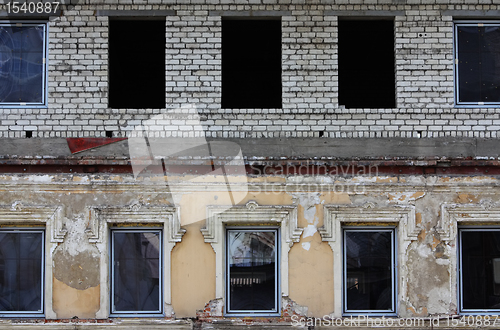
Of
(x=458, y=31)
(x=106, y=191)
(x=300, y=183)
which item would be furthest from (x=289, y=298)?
(x=458, y=31)

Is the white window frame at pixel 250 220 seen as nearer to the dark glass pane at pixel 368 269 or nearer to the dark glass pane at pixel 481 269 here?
the dark glass pane at pixel 368 269

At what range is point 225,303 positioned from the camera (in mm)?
7598

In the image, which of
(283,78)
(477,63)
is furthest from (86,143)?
(477,63)

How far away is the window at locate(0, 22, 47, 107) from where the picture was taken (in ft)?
26.0

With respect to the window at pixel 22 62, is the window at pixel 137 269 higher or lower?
lower

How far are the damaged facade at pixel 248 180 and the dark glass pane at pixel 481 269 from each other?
0.02 m

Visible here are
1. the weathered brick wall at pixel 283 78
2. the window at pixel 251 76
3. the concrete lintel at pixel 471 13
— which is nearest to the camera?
the weathered brick wall at pixel 283 78

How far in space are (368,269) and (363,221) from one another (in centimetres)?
70

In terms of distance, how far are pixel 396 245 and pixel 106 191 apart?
3.91 meters

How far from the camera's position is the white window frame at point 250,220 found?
294 inches

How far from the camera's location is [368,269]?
25.2 feet

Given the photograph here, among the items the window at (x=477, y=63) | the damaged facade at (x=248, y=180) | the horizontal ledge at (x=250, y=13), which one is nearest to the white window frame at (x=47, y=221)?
the damaged facade at (x=248, y=180)

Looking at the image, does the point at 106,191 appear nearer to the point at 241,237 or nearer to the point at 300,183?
the point at 241,237

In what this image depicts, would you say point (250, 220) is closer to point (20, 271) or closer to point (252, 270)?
point (252, 270)
